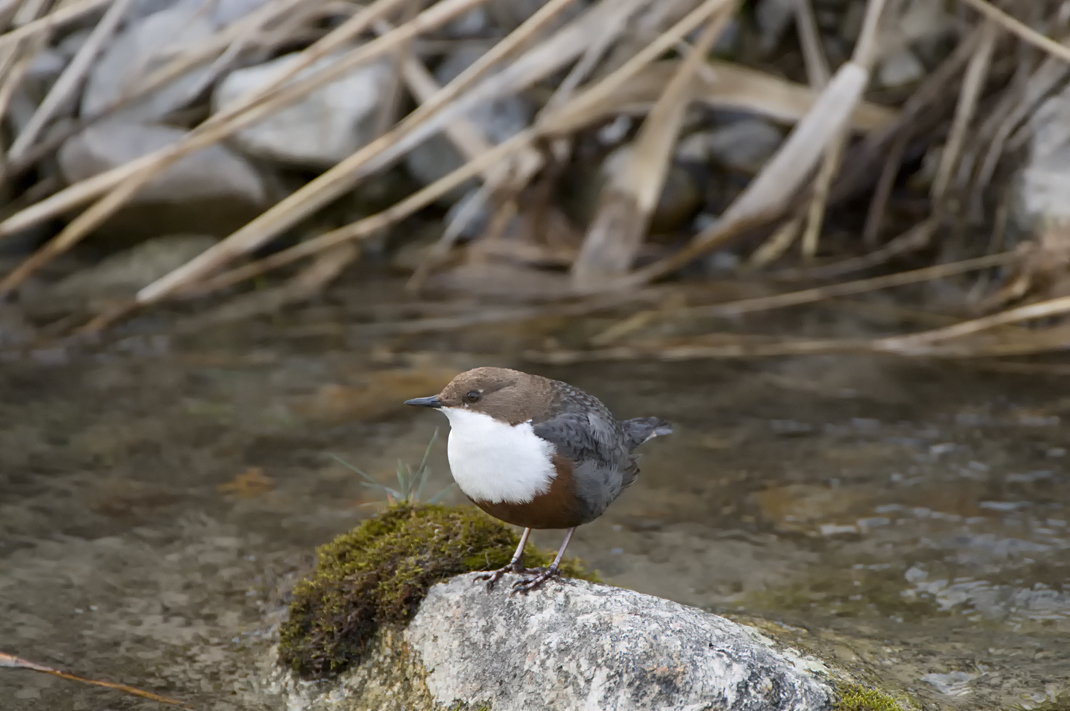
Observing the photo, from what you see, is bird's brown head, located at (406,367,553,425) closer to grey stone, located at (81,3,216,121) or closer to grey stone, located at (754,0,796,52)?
grey stone, located at (81,3,216,121)

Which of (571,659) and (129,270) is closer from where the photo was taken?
(571,659)

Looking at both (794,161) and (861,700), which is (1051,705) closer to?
(861,700)

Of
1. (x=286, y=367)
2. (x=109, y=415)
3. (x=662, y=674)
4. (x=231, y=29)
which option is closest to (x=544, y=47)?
(x=231, y=29)

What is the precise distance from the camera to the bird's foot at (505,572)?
2580mm

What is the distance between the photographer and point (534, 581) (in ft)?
8.31

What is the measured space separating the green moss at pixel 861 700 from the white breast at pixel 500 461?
30.7 inches

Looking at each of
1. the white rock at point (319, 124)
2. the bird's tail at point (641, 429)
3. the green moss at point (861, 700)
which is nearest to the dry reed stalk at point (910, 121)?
the white rock at point (319, 124)

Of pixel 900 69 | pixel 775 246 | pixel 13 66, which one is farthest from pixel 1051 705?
pixel 900 69

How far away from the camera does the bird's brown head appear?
102 inches

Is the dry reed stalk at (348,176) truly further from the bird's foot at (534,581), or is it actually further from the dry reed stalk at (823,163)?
the bird's foot at (534,581)

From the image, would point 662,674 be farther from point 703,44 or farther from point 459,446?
point 703,44

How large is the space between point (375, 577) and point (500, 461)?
0.51 meters

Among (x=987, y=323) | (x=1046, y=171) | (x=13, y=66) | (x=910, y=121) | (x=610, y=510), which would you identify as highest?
(x=13, y=66)

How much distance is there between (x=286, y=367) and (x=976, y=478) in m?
3.27
